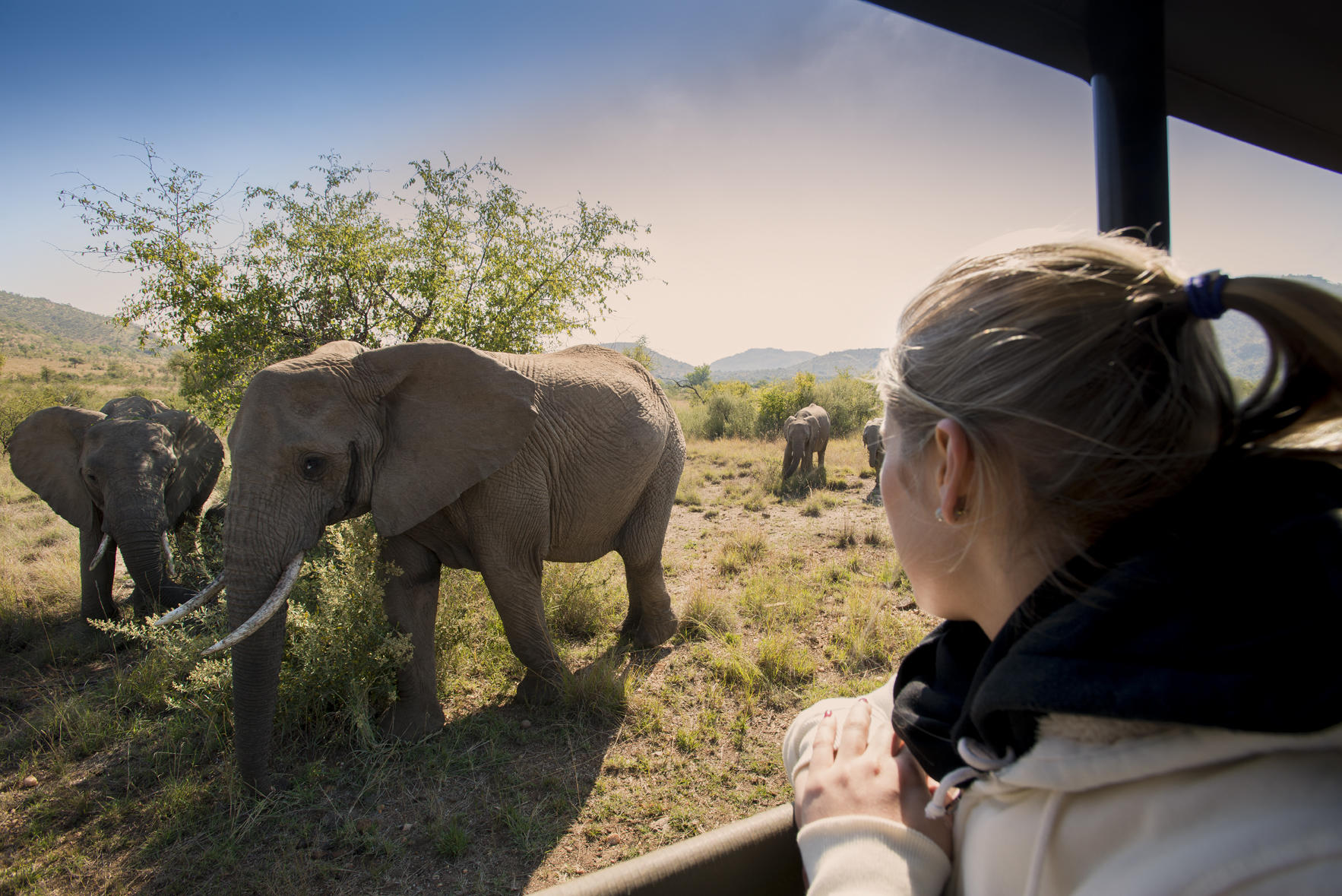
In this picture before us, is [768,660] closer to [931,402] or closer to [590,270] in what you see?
[931,402]

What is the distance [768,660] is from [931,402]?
389 centimetres

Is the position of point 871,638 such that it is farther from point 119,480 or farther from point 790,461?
point 790,461

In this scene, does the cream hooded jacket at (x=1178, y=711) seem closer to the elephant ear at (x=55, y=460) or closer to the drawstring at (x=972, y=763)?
the drawstring at (x=972, y=763)

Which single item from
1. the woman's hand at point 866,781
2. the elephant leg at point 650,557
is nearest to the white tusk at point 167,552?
the elephant leg at point 650,557

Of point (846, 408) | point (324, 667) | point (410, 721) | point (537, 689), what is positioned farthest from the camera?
point (846, 408)

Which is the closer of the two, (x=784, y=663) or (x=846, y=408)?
(x=784, y=663)

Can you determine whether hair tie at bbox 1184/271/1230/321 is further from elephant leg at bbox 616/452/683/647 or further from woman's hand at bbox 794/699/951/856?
elephant leg at bbox 616/452/683/647

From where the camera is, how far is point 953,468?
3.11 ft

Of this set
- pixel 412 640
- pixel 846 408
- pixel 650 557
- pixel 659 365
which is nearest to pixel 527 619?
pixel 412 640

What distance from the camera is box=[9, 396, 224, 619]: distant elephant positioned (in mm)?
5121

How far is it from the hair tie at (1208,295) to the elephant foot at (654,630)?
471 centimetres

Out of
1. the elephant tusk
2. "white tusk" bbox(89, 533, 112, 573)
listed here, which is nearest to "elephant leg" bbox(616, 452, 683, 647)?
the elephant tusk

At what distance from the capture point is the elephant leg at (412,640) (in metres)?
3.89

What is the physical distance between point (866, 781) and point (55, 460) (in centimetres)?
755
